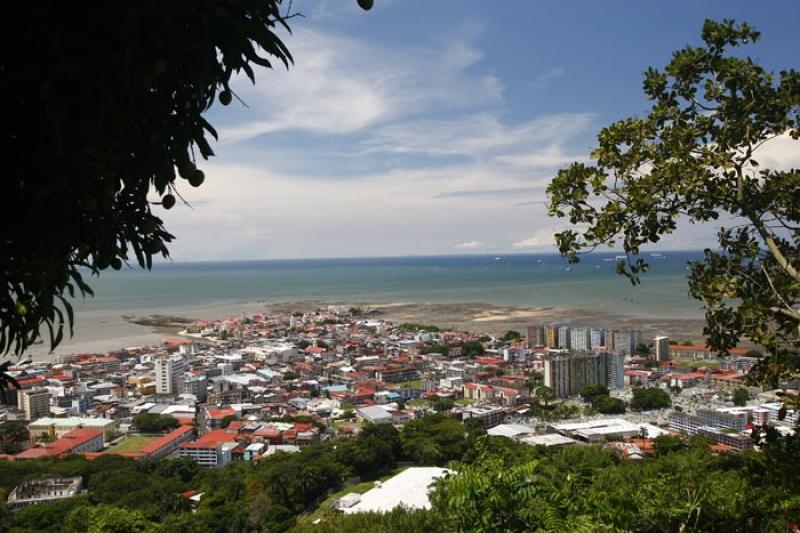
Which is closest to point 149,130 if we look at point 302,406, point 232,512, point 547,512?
point 547,512

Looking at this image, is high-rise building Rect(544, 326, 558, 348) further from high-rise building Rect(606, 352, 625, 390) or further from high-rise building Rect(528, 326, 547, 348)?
high-rise building Rect(606, 352, 625, 390)

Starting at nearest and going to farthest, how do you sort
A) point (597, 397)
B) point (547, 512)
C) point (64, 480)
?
point (547, 512)
point (64, 480)
point (597, 397)

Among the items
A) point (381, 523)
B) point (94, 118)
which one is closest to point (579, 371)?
point (381, 523)

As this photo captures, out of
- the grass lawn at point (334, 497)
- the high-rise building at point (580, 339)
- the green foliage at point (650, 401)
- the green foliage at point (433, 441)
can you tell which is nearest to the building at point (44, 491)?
the grass lawn at point (334, 497)

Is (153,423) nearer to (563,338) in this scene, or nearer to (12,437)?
(12,437)

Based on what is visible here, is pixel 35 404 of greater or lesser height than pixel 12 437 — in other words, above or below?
above

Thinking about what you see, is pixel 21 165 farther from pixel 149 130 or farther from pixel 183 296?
pixel 183 296

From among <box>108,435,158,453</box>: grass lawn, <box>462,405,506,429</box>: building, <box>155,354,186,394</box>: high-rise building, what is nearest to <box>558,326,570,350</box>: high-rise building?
<box>462,405,506,429</box>: building
